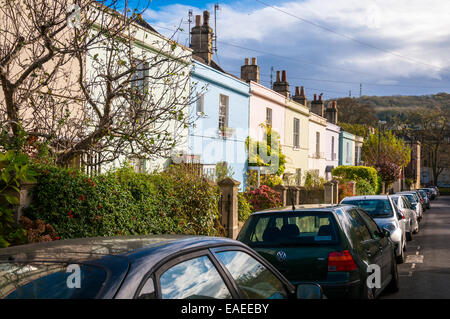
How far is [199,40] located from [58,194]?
16.5m

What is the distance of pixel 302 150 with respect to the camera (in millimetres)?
30266

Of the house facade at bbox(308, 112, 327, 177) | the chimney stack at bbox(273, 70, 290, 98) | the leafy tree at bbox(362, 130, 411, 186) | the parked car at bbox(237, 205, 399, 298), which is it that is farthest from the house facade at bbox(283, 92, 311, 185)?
the leafy tree at bbox(362, 130, 411, 186)

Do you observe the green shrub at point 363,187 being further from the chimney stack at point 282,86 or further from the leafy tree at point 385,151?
the leafy tree at point 385,151

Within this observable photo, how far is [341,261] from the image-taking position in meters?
6.44

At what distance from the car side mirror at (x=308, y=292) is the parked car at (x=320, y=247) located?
8.72 feet

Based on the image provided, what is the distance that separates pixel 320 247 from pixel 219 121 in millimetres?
13992

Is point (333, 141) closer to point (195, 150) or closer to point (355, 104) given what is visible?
point (195, 150)

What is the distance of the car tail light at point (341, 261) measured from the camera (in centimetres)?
643

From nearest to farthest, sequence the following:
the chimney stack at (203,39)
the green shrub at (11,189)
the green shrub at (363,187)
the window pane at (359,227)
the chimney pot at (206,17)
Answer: the green shrub at (11,189), the window pane at (359,227), the chimney pot at (206,17), the chimney stack at (203,39), the green shrub at (363,187)

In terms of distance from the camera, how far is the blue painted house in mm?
18188

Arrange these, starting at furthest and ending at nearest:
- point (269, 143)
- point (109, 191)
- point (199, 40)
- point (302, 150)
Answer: point (302, 150) < point (269, 143) < point (199, 40) < point (109, 191)

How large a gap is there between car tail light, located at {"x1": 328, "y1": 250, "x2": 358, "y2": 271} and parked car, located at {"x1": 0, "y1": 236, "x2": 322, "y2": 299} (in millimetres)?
3034

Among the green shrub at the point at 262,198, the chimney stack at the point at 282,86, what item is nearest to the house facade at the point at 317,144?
the chimney stack at the point at 282,86
